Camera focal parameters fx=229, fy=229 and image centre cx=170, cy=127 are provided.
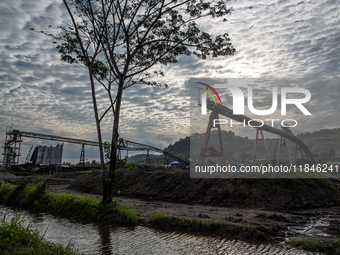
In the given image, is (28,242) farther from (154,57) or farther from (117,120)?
(154,57)

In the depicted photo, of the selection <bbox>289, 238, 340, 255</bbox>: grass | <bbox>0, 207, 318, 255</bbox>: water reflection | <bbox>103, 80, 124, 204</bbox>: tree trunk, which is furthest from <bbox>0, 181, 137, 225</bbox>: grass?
<bbox>289, 238, 340, 255</bbox>: grass

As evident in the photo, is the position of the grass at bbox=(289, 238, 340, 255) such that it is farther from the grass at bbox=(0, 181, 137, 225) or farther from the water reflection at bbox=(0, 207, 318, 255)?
the grass at bbox=(0, 181, 137, 225)

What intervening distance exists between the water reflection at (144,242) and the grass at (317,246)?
0.92 ft

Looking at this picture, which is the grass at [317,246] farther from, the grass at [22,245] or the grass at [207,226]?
the grass at [22,245]

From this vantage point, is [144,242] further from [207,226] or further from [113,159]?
[113,159]

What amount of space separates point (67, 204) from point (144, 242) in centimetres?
713

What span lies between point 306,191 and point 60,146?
44560mm

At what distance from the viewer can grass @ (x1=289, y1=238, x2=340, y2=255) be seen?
6.25m

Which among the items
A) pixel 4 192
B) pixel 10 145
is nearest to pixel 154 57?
pixel 4 192

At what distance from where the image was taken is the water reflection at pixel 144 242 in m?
6.64

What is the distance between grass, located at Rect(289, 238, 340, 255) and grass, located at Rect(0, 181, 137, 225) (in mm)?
6239

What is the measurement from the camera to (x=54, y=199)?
44.3 ft

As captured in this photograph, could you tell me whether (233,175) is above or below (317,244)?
above

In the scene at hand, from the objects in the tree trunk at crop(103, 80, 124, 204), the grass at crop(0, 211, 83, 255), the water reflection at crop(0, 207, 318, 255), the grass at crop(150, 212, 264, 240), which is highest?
the tree trunk at crop(103, 80, 124, 204)
